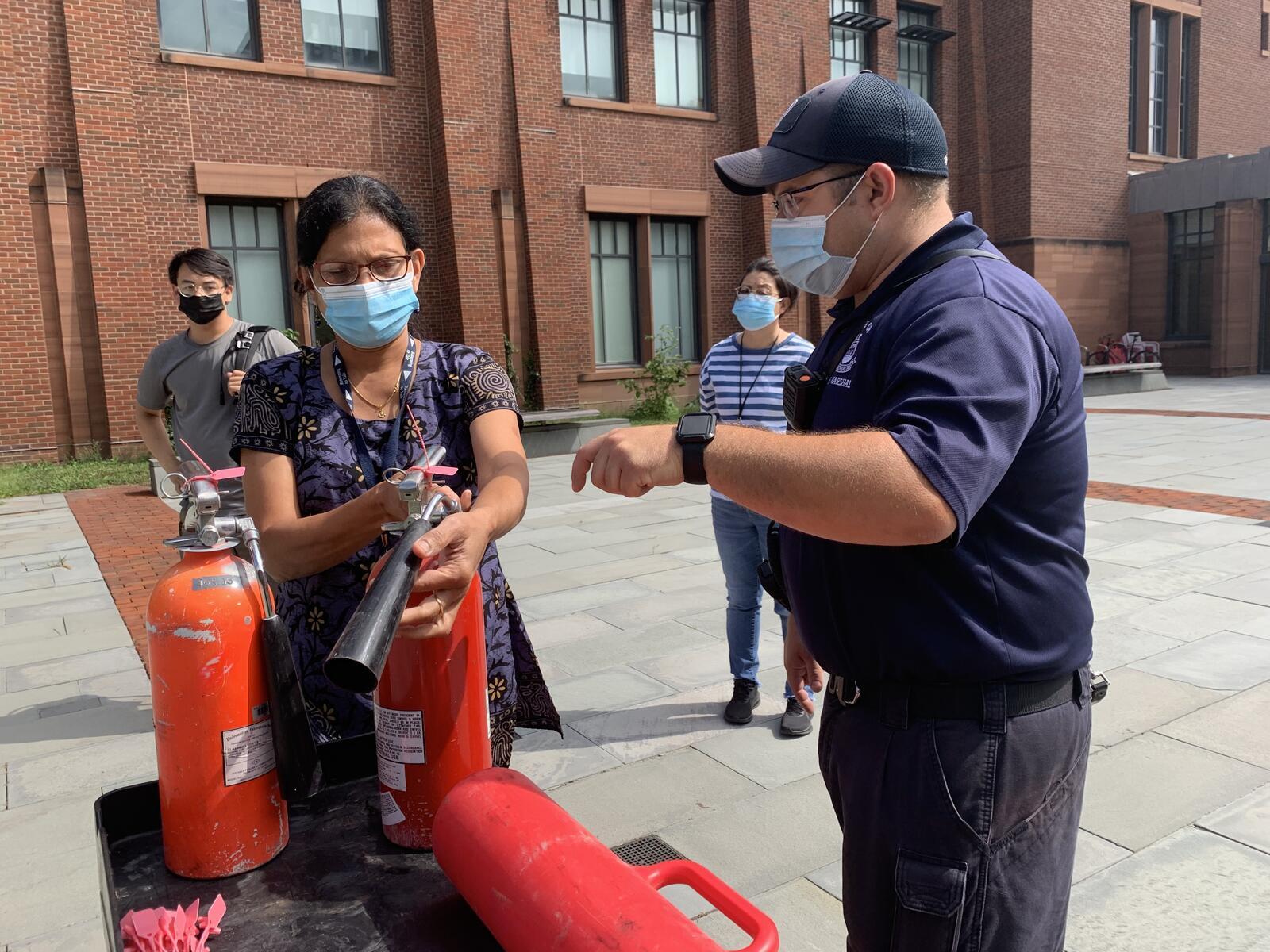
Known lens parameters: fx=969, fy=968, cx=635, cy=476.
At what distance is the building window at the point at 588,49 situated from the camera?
57.8 ft

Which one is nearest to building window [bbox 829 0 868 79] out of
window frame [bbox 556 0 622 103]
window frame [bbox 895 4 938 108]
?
window frame [bbox 895 4 938 108]

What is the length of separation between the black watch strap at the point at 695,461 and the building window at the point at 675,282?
1761 cm

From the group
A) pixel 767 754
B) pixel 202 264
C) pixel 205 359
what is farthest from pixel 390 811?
pixel 202 264

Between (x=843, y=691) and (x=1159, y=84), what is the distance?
31.3 m

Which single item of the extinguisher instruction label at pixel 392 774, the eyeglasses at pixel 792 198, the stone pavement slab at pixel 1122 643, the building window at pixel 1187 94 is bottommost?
the stone pavement slab at pixel 1122 643

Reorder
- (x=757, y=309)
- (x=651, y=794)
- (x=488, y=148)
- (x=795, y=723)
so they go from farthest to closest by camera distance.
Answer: (x=488, y=148), (x=757, y=309), (x=795, y=723), (x=651, y=794)

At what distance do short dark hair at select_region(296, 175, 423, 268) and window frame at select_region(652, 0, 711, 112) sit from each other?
1764cm

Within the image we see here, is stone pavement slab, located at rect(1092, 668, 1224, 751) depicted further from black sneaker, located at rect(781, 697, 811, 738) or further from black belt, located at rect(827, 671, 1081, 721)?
black belt, located at rect(827, 671, 1081, 721)

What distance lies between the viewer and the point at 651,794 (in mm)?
3752

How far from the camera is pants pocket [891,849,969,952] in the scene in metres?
1.54

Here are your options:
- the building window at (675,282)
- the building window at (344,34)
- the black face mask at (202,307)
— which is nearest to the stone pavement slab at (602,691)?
the black face mask at (202,307)

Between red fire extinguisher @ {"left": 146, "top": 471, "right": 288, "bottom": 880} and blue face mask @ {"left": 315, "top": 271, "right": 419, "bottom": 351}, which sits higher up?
blue face mask @ {"left": 315, "top": 271, "right": 419, "bottom": 351}

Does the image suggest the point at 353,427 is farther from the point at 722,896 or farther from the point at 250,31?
the point at 250,31

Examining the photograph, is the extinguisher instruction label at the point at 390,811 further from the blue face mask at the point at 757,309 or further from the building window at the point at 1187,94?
the building window at the point at 1187,94
